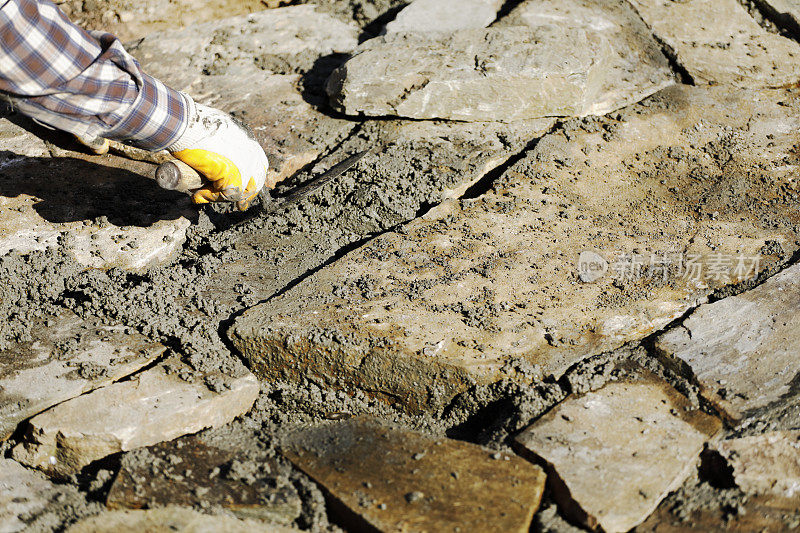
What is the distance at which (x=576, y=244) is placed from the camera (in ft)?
8.89

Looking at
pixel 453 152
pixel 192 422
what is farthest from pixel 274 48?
pixel 192 422

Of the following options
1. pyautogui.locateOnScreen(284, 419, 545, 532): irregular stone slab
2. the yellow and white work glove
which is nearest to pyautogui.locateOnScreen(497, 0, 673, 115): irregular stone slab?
the yellow and white work glove

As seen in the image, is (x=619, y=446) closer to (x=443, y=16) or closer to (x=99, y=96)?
(x=99, y=96)

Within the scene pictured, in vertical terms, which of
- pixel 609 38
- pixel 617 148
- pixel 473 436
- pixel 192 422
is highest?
pixel 609 38

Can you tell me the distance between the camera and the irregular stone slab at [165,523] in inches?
70.0

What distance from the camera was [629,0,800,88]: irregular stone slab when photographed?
11.7ft

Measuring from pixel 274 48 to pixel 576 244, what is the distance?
2.06 metres

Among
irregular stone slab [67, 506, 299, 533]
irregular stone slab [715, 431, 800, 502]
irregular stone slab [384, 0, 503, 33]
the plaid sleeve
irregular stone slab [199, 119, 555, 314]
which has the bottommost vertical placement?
irregular stone slab [715, 431, 800, 502]

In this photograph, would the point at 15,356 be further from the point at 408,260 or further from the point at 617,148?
the point at 617,148

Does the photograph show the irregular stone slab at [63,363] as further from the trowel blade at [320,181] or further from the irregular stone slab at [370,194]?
the trowel blade at [320,181]

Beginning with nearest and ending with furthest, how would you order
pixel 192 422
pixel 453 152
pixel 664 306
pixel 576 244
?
pixel 192 422, pixel 664 306, pixel 576 244, pixel 453 152

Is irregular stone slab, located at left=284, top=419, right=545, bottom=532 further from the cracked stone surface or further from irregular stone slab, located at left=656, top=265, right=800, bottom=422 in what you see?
the cracked stone surface

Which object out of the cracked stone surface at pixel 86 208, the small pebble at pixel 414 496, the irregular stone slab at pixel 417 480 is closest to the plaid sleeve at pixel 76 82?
the cracked stone surface at pixel 86 208

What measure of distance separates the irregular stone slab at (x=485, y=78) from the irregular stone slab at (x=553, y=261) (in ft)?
0.58
